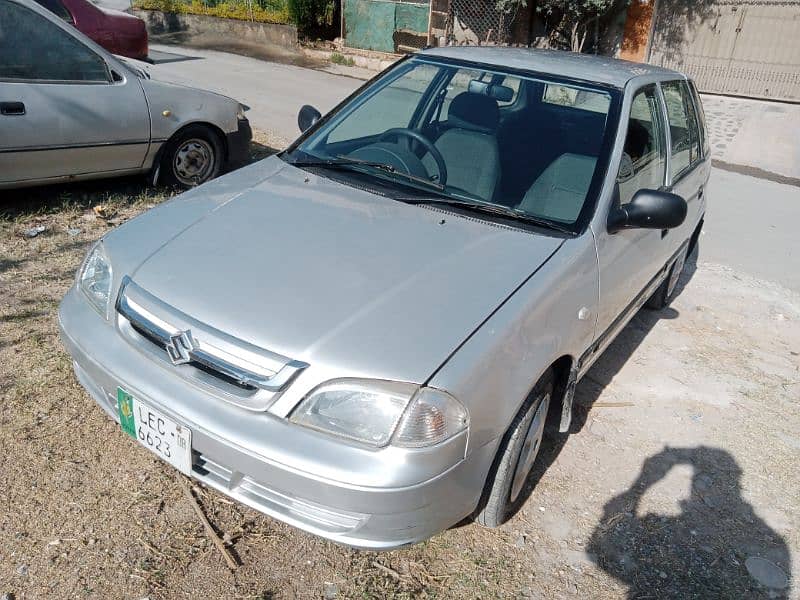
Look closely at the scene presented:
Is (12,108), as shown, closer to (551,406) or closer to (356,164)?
(356,164)

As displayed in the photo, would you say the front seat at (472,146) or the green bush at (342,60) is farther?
the green bush at (342,60)

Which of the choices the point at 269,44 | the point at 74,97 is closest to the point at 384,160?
the point at 74,97

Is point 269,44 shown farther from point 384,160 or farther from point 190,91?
point 384,160

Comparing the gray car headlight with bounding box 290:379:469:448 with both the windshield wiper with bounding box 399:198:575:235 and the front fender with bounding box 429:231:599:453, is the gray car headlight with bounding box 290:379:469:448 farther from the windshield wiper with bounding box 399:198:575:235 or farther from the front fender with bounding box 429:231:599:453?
the windshield wiper with bounding box 399:198:575:235

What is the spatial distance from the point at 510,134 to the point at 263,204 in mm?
1234

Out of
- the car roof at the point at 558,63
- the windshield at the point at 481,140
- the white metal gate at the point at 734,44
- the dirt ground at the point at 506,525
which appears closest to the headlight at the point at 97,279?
the dirt ground at the point at 506,525

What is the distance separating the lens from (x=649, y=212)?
→ 2893mm

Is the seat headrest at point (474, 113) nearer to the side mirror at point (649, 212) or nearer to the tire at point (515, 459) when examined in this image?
the side mirror at point (649, 212)

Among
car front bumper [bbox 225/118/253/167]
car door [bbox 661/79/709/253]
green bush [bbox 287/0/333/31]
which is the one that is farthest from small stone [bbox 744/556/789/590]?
green bush [bbox 287/0/333/31]

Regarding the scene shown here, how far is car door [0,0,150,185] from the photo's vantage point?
186 inches

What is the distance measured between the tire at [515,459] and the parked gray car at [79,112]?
402 centimetres

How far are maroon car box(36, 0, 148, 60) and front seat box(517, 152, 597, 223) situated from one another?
8924mm

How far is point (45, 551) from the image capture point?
2387 millimetres

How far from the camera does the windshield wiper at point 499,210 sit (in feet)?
9.27
